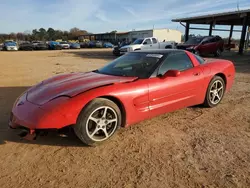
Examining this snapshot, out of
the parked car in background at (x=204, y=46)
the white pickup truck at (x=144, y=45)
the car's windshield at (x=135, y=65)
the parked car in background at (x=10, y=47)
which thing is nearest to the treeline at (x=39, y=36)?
the parked car in background at (x=10, y=47)

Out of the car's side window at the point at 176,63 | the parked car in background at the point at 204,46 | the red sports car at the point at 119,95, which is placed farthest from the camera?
the parked car in background at the point at 204,46

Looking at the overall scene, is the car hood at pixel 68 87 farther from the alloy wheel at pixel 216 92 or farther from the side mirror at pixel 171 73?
the alloy wheel at pixel 216 92

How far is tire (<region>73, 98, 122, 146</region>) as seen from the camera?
9.11 feet

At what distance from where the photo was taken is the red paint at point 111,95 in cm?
268

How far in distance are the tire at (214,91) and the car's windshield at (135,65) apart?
4.46 feet

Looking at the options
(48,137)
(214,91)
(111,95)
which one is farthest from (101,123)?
(214,91)

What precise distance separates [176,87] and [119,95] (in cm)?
118

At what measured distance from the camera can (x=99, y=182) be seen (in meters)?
2.26

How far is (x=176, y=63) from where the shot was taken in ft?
13.0

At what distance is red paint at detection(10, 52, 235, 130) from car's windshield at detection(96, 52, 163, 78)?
0.22 meters

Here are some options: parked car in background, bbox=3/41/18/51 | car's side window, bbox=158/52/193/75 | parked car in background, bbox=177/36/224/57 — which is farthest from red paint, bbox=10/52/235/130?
parked car in background, bbox=3/41/18/51

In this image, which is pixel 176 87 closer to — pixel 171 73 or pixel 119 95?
pixel 171 73

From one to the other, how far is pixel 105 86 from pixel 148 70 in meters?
0.93

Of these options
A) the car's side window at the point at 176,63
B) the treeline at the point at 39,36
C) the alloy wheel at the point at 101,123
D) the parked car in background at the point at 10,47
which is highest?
the treeline at the point at 39,36
